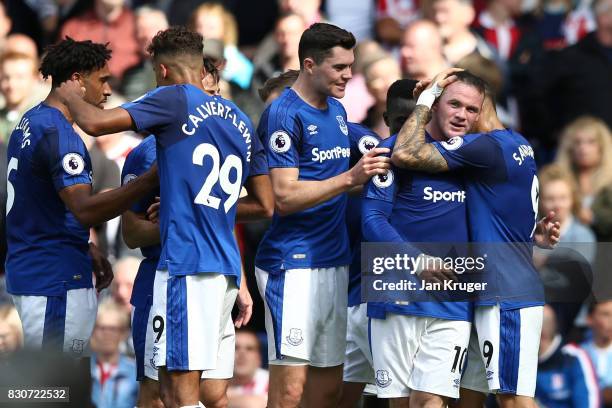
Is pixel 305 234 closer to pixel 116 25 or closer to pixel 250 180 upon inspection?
pixel 250 180

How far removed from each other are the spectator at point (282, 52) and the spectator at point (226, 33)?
0.10 meters

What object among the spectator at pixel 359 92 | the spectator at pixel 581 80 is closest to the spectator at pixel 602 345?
the spectator at pixel 581 80

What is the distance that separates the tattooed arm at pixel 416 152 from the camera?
24.7 feet

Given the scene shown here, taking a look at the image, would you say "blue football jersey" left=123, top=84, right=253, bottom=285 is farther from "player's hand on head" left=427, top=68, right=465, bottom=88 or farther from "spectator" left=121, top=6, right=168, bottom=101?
"spectator" left=121, top=6, right=168, bottom=101

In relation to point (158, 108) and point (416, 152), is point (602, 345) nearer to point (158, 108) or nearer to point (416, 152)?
point (416, 152)

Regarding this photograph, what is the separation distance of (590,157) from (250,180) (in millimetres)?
3787

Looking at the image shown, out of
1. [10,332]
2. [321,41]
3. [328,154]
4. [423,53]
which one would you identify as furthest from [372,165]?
[423,53]

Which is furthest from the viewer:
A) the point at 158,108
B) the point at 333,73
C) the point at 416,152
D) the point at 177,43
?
the point at 333,73

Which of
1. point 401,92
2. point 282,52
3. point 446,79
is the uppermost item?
point 282,52

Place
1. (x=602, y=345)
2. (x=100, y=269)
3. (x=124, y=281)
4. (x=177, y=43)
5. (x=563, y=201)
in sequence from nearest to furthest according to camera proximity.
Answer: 1. (x=177, y=43)
2. (x=100, y=269)
3. (x=602, y=345)
4. (x=124, y=281)
5. (x=563, y=201)

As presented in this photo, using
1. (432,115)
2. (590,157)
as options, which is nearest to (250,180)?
(432,115)

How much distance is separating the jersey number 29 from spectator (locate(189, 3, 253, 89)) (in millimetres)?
3920

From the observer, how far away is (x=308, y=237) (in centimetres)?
825

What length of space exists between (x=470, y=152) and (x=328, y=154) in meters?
1.01
